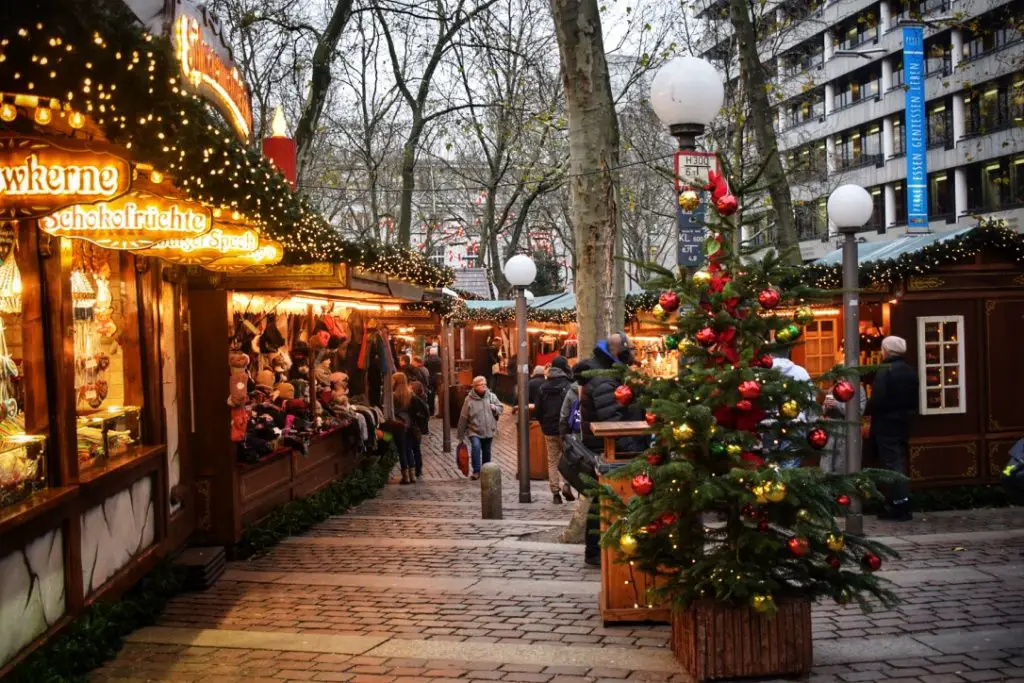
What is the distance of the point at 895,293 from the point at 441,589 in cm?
685

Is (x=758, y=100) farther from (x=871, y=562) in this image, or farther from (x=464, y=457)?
(x=871, y=562)

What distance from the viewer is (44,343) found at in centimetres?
667

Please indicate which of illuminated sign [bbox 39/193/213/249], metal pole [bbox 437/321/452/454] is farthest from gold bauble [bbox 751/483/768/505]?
metal pole [bbox 437/321/452/454]

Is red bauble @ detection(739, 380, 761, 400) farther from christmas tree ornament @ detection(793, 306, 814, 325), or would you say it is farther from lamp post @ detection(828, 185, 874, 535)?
lamp post @ detection(828, 185, 874, 535)

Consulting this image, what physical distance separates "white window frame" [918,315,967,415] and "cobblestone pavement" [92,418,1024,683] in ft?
5.43

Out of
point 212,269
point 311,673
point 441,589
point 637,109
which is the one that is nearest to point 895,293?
point 441,589

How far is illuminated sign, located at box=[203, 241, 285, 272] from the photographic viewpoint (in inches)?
359

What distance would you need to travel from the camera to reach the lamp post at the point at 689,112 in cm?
676

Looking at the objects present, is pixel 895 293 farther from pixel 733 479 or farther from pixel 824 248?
pixel 824 248

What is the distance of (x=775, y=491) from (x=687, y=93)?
275cm

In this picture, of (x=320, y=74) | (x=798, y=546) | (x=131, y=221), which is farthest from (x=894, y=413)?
(x=320, y=74)

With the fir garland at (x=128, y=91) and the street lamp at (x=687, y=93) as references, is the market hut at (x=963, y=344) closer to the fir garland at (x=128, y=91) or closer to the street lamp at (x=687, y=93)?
the street lamp at (x=687, y=93)

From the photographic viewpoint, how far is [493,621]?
24.3ft

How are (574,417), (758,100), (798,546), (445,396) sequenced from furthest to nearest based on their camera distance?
(445,396), (758,100), (574,417), (798,546)
